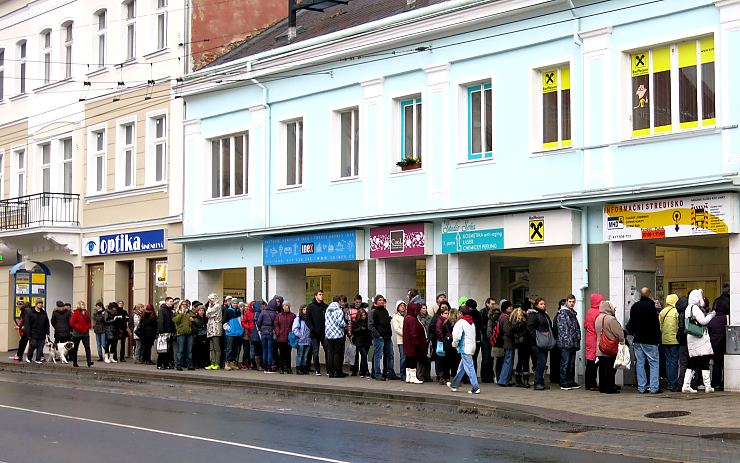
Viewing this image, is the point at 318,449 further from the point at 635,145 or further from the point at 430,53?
the point at 430,53

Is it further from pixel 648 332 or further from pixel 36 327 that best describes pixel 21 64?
pixel 648 332

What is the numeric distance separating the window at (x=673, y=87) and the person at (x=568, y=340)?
346cm

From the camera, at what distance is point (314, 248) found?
2856 centimetres

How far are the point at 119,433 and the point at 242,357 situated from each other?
13883 mm

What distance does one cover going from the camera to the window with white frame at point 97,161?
36125 mm

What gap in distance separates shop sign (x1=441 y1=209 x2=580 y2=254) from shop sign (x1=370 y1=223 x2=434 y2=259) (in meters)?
0.48

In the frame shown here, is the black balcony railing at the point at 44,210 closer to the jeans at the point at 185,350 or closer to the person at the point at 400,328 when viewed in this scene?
the jeans at the point at 185,350

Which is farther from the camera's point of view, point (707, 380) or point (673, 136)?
point (673, 136)

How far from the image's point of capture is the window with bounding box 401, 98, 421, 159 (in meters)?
26.5

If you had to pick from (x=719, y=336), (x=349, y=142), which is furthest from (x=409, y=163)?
(x=719, y=336)

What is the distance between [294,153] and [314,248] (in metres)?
2.70

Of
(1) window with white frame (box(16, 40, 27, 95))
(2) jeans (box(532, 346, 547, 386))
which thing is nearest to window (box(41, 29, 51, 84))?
(1) window with white frame (box(16, 40, 27, 95))

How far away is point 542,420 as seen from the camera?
17.6m

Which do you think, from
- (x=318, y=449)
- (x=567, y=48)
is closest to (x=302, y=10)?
(x=567, y=48)
